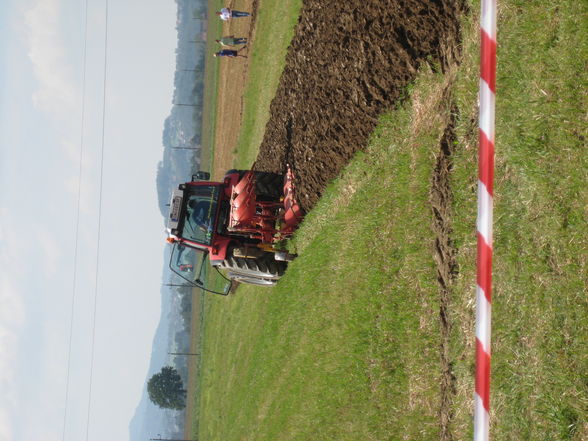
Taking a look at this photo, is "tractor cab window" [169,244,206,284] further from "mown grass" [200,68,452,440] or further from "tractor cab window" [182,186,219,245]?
"mown grass" [200,68,452,440]

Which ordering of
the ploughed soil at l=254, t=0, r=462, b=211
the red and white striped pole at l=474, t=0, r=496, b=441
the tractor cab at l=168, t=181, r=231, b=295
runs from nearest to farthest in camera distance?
the red and white striped pole at l=474, t=0, r=496, b=441, the ploughed soil at l=254, t=0, r=462, b=211, the tractor cab at l=168, t=181, r=231, b=295

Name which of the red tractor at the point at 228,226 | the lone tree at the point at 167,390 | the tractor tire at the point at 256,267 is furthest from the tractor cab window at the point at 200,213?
the lone tree at the point at 167,390

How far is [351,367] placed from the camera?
8.52 m

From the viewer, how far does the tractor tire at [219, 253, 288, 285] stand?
12.4 metres

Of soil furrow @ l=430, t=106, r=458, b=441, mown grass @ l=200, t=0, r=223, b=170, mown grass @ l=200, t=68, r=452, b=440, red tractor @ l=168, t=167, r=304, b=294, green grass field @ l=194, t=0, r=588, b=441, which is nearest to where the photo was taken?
green grass field @ l=194, t=0, r=588, b=441

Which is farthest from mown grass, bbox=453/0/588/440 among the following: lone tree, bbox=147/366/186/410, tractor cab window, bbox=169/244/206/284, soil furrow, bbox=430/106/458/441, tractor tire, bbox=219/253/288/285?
lone tree, bbox=147/366/186/410

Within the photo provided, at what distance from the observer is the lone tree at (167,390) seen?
64125 millimetres

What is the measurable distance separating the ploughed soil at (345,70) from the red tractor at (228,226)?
2.40 ft

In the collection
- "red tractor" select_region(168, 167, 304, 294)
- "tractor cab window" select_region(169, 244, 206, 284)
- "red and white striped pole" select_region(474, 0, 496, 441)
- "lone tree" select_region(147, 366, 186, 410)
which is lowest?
"lone tree" select_region(147, 366, 186, 410)

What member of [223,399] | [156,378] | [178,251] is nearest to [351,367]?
[178,251]

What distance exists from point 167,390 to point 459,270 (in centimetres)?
6177

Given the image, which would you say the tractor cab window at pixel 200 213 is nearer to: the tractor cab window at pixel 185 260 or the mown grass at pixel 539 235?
the tractor cab window at pixel 185 260

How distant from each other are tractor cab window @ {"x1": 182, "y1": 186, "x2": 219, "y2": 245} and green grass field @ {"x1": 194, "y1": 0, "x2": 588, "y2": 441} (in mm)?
1706

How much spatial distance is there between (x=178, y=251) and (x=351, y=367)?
17.1 feet
